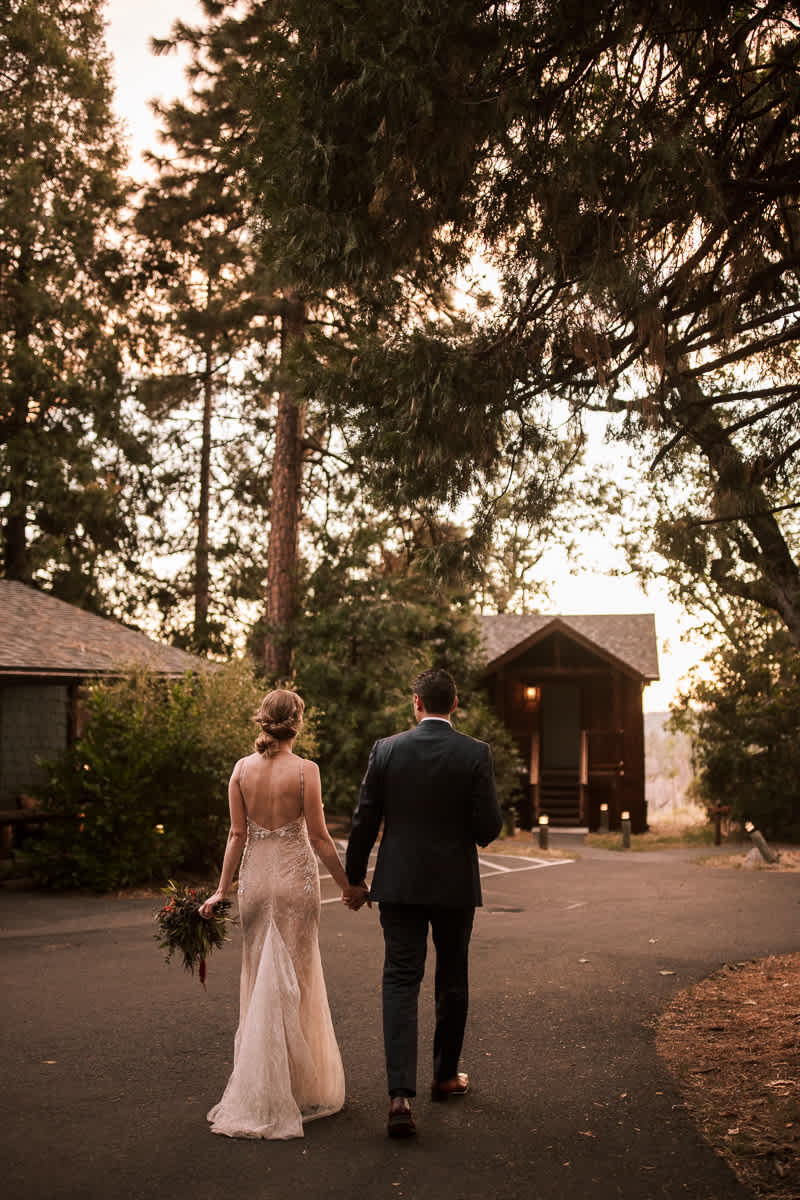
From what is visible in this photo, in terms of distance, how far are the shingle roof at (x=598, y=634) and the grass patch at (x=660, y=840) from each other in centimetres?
425

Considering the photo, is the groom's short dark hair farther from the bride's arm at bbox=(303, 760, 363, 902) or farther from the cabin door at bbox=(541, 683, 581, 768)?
the cabin door at bbox=(541, 683, 581, 768)

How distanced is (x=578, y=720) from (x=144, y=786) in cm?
2002

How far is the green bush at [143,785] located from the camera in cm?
1296

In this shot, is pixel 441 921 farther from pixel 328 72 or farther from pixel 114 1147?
pixel 328 72

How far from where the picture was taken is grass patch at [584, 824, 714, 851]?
24188 mm

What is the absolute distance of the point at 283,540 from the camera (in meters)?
20.5

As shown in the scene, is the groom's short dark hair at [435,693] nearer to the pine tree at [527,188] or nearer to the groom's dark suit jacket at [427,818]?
the groom's dark suit jacket at [427,818]

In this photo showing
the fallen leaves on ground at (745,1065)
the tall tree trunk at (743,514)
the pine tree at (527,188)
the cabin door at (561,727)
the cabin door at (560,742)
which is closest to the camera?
the fallen leaves on ground at (745,1065)

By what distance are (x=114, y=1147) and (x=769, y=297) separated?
6596 mm

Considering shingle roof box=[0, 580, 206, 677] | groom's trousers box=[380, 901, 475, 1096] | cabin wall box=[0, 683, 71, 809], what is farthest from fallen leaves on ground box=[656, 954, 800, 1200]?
cabin wall box=[0, 683, 71, 809]

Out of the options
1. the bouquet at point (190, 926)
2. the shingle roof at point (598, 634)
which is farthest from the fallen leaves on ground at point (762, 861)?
the bouquet at point (190, 926)

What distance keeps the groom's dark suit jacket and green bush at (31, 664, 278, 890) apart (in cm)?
858

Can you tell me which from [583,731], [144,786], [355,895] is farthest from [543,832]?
[355,895]

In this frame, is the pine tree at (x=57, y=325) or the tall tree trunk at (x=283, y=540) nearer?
the tall tree trunk at (x=283, y=540)
